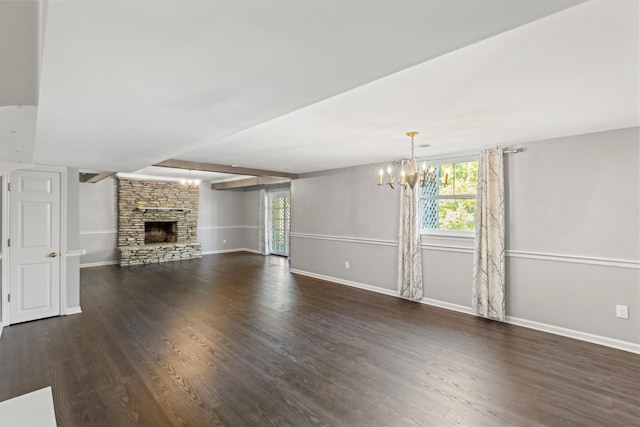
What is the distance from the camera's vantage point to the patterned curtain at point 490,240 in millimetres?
3867

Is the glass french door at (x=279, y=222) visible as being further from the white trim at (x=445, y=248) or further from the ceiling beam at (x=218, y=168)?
the white trim at (x=445, y=248)

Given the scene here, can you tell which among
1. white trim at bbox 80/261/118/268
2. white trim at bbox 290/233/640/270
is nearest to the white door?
white trim at bbox 80/261/118/268

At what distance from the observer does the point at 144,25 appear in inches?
40.1

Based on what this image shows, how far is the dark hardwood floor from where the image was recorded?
6.93 feet

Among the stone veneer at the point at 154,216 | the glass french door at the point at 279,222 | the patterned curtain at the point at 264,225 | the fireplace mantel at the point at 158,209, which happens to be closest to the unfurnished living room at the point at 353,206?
the stone veneer at the point at 154,216

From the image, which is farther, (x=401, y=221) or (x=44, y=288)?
(x=401, y=221)

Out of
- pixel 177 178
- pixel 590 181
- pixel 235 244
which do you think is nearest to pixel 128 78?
pixel 590 181

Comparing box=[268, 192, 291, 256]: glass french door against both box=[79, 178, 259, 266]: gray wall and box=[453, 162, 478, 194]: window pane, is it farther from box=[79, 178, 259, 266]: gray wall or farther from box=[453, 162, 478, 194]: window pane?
box=[453, 162, 478, 194]: window pane

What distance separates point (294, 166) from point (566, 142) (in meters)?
4.08

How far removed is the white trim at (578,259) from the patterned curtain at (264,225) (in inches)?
290

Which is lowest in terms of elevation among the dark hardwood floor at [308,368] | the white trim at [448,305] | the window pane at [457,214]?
the dark hardwood floor at [308,368]

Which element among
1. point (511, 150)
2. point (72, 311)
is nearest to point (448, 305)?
point (511, 150)

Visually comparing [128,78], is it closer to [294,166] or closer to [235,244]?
[294,166]

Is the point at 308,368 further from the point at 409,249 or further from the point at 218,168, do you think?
the point at 218,168
